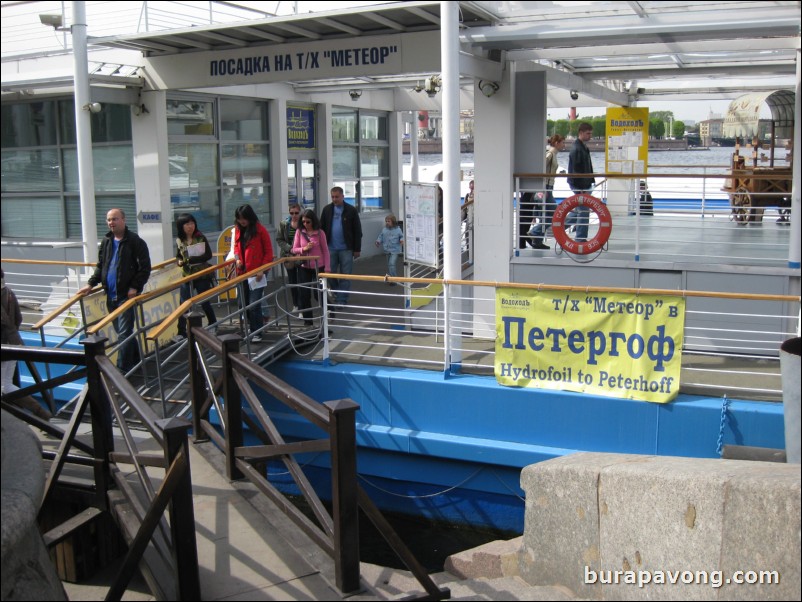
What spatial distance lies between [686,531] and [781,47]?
311 inches

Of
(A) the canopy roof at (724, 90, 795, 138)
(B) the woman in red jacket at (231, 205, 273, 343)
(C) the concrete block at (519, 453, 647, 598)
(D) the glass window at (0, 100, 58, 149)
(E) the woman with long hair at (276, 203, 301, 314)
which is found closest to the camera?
(C) the concrete block at (519, 453, 647, 598)

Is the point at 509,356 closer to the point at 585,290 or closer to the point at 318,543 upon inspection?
the point at 585,290

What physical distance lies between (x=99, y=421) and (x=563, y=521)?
10.1 feet

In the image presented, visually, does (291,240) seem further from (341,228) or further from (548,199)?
(548,199)

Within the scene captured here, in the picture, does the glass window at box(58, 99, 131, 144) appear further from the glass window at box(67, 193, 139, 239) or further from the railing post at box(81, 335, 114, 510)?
the railing post at box(81, 335, 114, 510)

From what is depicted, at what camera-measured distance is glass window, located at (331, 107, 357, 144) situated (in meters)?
17.5

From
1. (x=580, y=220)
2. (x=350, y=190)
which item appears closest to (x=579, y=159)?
(x=580, y=220)

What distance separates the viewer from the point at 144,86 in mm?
12070

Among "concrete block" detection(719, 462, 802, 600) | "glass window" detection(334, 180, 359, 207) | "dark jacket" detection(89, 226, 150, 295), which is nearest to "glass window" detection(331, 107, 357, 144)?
"glass window" detection(334, 180, 359, 207)

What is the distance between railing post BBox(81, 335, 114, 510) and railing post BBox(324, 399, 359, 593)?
1.95 meters

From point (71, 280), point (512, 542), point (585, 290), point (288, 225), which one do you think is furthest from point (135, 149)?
point (512, 542)

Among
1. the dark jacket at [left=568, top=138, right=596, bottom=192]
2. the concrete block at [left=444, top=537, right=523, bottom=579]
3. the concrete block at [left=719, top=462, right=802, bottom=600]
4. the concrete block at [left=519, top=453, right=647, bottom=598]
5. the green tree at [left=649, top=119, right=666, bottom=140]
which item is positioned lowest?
the concrete block at [left=444, top=537, right=523, bottom=579]

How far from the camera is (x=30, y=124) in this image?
1384 centimetres

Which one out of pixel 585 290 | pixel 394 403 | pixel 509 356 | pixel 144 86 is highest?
pixel 144 86
